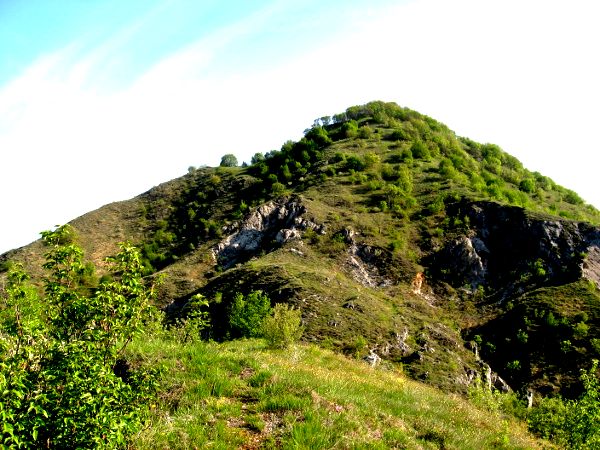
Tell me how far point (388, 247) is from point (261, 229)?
21320 mm

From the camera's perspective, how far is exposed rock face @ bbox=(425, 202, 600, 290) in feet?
190

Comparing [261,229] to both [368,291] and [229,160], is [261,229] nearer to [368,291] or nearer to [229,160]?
[368,291]

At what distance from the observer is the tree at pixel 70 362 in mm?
7465

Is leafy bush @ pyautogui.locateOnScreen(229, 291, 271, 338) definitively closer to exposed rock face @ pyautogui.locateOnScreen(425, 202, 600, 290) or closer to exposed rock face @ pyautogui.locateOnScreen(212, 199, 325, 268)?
exposed rock face @ pyautogui.locateOnScreen(212, 199, 325, 268)

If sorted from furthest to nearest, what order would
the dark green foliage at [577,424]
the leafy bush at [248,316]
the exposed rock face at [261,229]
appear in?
the exposed rock face at [261,229] < the leafy bush at [248,316] < the dark green foliage at [577,424]

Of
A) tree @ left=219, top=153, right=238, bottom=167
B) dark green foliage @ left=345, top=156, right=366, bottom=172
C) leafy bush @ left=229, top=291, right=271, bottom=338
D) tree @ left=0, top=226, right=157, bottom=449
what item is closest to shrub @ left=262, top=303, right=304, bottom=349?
leafy bush @ left=229, top=291, right=271, bottom=338

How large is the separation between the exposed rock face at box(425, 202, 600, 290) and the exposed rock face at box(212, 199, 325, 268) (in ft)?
62.6

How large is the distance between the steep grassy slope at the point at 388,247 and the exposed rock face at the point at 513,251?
0.20m

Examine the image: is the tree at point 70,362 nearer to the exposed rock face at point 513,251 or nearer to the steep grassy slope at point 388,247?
the steep grassy slope at point 388,247

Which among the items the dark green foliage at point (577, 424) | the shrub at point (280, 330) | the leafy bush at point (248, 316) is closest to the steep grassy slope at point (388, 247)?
the leafy bush at point (248, 316)

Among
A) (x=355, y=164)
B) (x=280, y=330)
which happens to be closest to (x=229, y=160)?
(x=355, y=164)

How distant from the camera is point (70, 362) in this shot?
7879mm

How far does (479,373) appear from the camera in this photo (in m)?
42.7

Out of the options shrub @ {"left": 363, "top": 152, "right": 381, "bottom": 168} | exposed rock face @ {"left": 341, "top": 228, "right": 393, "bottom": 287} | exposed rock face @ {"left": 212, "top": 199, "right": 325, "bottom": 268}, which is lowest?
exposed rock face @ {"left": 341, "top": 228, "right": 393, "bottom": 287}
